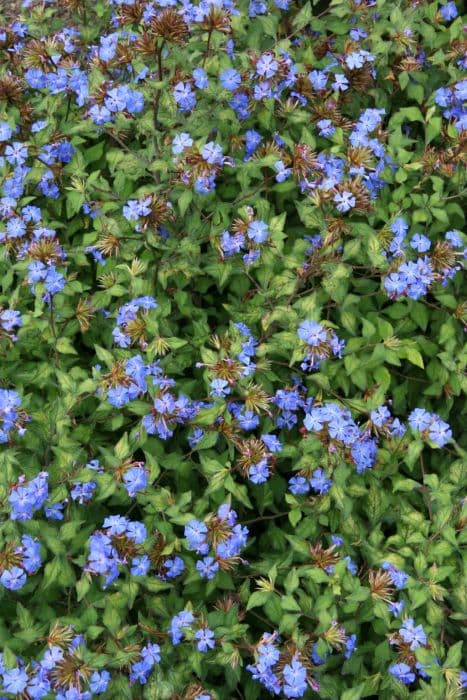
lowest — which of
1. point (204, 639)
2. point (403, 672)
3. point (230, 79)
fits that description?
point (403, 672)

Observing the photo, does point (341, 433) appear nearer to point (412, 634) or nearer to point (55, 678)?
point (412, 634)

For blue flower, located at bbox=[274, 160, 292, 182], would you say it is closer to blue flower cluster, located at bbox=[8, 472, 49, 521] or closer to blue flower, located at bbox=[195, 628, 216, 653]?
blue flower cluster, located at bbox=[8, 472, 49, 521]

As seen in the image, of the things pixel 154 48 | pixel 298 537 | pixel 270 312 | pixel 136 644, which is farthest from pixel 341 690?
pixel 154 48

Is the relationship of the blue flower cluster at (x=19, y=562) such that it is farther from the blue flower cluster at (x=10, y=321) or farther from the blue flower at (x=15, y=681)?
the blue flower cluster at (x=10, y=321)

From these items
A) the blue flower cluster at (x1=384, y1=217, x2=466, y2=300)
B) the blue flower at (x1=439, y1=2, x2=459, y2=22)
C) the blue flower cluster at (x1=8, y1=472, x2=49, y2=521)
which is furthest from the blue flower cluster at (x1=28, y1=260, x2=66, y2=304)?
the blue flower at (x1=439, y1=2, x2=459, y2=22)

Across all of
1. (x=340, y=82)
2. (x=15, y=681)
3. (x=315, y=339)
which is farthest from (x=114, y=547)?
(x=340, y=82)

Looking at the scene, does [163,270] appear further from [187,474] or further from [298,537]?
[298,537]
